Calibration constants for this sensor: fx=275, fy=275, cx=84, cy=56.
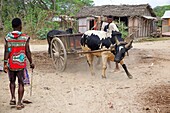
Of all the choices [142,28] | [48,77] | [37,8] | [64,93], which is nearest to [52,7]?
[37,8]

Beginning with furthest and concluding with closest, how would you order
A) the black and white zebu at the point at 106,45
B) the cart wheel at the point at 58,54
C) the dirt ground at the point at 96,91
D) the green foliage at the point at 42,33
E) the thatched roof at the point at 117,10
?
the thatched roof at the point at 117,10 < the green foliage at the point at 42,33 < the cart wheel at the point at 58,54 < the black and white zebu at the point at 106,45 < the dirt ground at the point at 96,91

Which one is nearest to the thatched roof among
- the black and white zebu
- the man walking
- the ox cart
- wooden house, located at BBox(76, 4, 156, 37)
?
wooden house, located at BBox(76, 4, 156, 37)

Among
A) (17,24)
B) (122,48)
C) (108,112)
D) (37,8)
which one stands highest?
(37,8)

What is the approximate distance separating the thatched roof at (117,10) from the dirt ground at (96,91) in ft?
57.4

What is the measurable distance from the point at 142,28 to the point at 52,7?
32.2 feet

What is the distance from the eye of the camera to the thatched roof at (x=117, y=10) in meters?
26.9

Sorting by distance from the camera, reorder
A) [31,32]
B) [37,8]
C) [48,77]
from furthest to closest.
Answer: [37,8] < [31,32] < [48,77]

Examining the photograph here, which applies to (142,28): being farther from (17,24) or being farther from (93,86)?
(17,24)

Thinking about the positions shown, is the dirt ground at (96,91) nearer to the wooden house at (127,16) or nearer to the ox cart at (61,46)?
the ox cart at (61,46)

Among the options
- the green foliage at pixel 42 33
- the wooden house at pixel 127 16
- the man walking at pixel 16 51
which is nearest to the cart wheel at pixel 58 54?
the man walking at pixel 16 51

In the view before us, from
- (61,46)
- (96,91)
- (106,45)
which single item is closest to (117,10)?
(61,46)

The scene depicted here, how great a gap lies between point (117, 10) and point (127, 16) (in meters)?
1.69

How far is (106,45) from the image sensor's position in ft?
26.4

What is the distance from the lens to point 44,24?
82.4 ft
